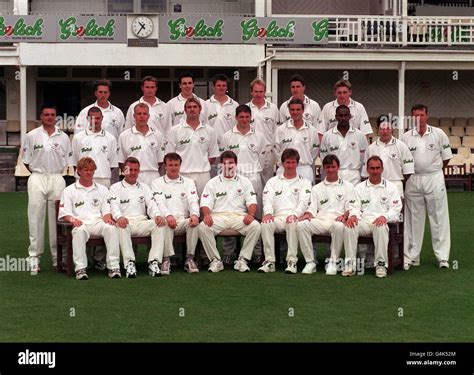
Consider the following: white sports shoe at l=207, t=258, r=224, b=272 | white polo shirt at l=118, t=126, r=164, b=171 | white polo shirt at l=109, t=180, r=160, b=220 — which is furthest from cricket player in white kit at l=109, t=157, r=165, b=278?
white sports shoe at l=207, t=258, r=224, b=272

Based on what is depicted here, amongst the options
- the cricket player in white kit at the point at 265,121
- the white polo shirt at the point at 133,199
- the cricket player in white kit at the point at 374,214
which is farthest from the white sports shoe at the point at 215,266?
the cricket player in white kit at the point at 265,121

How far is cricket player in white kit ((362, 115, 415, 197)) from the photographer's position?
14.0 meters

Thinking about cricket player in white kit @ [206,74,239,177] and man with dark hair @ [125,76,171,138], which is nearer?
man with dark hair @ [125,76,171,138]

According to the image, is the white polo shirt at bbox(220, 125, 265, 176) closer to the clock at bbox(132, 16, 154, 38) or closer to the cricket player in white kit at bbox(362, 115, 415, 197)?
the cricket player in white kit at bbox(362, 115, 415, 197)

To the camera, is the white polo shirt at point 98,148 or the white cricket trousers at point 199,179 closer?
the white polo shirt at point 98,148

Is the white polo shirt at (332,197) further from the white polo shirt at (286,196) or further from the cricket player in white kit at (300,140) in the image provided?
the cricket player in white kit at (300,140)

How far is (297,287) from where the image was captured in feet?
41.1

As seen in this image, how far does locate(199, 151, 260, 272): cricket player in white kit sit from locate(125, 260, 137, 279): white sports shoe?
94 centimetres

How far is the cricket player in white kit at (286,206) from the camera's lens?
13.6m

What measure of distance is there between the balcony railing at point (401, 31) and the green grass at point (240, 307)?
57.2 feet

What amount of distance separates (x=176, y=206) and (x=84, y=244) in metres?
1.34

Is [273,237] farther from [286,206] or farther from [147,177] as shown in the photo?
[147,177]

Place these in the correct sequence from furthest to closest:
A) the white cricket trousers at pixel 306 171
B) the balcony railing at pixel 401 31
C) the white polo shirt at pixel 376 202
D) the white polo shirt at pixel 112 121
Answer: the balcony railing at pixel 401 31
the white polo shirt at pixel 112 121
the white cricket trousers at pixel 306 171
the white polo shirt at pixel 376 202
